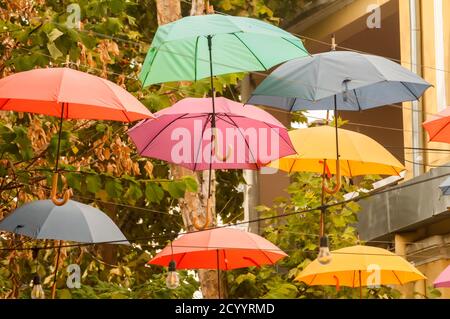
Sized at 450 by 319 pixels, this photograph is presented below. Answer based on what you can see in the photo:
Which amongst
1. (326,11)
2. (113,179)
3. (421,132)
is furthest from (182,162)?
(326,11)

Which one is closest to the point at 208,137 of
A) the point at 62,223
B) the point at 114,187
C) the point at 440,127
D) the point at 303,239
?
the point at 114,187

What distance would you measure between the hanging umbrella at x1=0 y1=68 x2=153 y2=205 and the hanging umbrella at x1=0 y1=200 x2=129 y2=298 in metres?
0.73

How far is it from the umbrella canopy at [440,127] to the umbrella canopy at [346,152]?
1.80 ft

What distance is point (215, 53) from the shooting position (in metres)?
11.1

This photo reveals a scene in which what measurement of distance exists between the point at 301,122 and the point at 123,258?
9.37ft

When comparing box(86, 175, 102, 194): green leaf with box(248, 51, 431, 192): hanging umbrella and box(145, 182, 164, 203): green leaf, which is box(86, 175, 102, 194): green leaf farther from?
box(248, 51, 431, 192): hanging umbrella

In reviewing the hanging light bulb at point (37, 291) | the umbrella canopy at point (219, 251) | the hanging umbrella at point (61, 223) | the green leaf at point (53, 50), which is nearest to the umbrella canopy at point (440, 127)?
the umbrella canopy at point (219, 251)

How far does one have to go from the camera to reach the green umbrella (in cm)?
1088

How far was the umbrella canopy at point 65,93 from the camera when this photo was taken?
10055 millimetres

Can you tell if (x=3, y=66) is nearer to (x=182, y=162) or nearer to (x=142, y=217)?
(x=182, y=162)

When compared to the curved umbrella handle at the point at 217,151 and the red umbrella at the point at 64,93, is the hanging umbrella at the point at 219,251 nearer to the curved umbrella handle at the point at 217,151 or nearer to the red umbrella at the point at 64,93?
the curved umbrella handle at the point at 217,151

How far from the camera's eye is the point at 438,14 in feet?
54.7

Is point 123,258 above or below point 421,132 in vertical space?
below

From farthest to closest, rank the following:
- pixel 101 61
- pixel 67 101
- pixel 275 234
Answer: pixel 275 234 < pixel 101 61 < pixel 67 101
